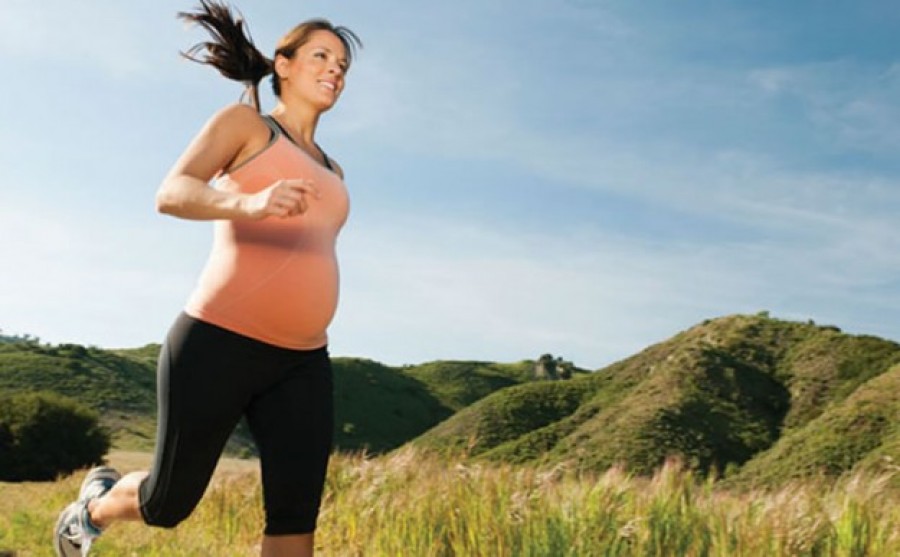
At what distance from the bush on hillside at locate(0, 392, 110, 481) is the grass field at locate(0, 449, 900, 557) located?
653 inches

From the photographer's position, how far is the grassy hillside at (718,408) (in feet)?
112

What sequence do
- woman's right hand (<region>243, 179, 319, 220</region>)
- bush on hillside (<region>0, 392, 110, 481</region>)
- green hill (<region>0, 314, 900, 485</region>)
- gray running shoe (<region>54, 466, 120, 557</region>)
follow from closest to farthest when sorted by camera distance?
woman's right hand (<region>243, 179, 319, 220</region>) < gray running shoe (<region>54, 466, 120, 557</region>) < bush on hillside (<region>0, 392, 110, 481</region>) < green hill (<region>0, 314, 900, 485</region>)

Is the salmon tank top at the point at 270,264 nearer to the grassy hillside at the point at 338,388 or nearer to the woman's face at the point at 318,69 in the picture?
the woman's face at the point at 318,69

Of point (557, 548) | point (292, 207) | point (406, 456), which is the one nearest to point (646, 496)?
point (557, 548)

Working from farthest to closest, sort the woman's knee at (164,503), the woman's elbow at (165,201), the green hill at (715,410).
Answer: the green hill at (715,410), the woman's knee at (164,503), the woman's elbow at (165,201)

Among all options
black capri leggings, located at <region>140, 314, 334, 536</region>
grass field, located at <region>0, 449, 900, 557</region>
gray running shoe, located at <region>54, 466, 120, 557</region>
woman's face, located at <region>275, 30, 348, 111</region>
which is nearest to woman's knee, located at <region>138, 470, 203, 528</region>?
black capri leggings, located at <region>140, 314, 334, 536</region>

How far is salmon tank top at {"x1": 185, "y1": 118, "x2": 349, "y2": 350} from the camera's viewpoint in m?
3.68

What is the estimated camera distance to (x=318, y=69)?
13.0ft

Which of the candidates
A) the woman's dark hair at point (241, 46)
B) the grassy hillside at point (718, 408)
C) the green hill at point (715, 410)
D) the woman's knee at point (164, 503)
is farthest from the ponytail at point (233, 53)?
the grassy hillside at point (718, 408)

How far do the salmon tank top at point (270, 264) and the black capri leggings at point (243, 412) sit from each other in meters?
0.07

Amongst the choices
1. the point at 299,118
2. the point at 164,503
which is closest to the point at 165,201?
the point at 299,118

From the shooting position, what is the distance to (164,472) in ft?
12.9

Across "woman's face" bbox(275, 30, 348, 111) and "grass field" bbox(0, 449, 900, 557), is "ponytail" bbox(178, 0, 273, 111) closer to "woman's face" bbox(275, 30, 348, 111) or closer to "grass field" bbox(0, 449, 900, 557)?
"woman's face" bbox(275, 30, 348, 111)

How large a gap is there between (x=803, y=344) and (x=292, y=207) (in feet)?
149
